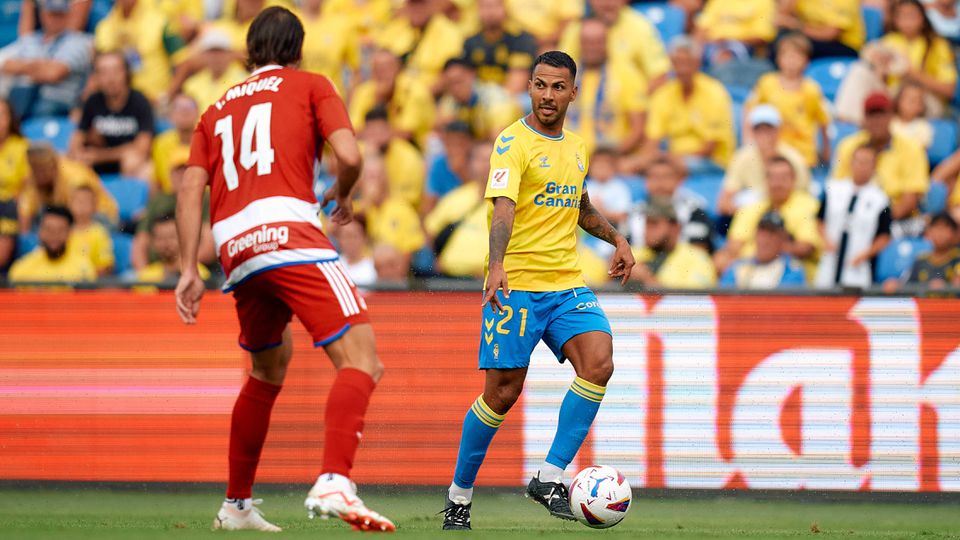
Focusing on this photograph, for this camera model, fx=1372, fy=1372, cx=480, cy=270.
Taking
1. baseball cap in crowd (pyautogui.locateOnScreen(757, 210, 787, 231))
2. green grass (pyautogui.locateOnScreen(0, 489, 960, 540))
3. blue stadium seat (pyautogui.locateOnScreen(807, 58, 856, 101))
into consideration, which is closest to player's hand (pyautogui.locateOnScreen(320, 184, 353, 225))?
green grass (pyautogui.locateOnScreen(0, 489, 960, 540))

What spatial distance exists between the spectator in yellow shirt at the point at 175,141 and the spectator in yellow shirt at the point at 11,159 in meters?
1.30

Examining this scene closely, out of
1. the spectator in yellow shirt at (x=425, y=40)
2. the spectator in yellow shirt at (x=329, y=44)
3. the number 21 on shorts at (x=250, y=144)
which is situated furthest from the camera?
the spectator in yellow shirt at (x=329, y=44)

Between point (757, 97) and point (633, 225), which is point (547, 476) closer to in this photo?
point (633, 225)

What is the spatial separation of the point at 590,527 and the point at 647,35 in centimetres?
689

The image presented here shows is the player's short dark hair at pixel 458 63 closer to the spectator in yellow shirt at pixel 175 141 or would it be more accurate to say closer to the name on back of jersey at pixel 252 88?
the spectator in yellow shirt at pixel 175 141

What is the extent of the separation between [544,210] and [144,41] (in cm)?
866

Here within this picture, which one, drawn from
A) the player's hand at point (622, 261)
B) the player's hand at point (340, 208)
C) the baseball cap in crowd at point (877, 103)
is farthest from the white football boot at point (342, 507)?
the baseball cap in crowd at point (877, 103)

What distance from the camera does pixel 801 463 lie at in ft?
29.1

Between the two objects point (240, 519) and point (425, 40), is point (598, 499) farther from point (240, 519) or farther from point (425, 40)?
point (425, 40)

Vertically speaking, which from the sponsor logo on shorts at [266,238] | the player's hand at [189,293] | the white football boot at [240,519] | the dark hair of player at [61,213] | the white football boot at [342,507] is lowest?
the white football boot at [240,519]

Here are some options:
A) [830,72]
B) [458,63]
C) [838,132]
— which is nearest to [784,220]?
[838,132]

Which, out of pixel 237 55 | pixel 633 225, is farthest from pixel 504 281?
pixel 237 55

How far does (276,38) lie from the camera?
19.7 feet

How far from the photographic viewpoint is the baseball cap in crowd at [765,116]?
40.2ft
